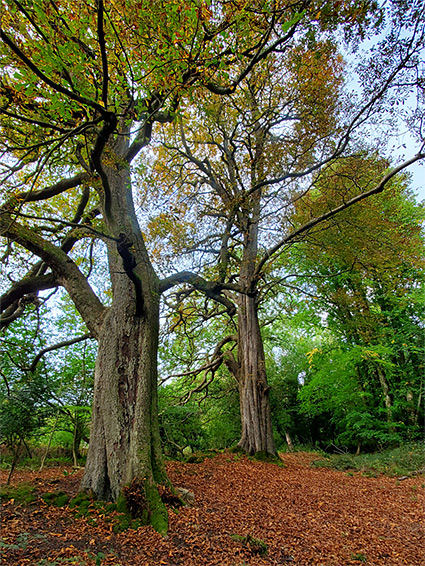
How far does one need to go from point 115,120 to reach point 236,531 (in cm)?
431

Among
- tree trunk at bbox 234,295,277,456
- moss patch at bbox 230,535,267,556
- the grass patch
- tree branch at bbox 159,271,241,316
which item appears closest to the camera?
moss patch at bbox 230,535,267,556

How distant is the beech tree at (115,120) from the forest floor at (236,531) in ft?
1.43

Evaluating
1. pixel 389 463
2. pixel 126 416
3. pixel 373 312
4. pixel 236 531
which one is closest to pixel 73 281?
pixel 126 416

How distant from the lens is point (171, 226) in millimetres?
6398

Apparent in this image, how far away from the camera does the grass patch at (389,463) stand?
7.26m

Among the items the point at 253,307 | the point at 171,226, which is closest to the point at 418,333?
the point at 253,307

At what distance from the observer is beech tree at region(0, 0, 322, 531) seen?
8.72 feet

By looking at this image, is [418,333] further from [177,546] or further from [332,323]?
[177,546]

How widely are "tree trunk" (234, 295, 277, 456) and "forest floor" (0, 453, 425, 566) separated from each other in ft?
8.20

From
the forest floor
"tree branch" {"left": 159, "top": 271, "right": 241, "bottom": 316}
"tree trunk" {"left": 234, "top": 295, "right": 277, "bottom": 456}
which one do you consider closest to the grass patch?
"tree trunk" {"left": 234, "top": 295, "right": 277, "bottom": 456}

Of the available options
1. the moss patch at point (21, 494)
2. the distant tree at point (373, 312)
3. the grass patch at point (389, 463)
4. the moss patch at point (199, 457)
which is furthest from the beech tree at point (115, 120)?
the grass patch at point (389, 463)

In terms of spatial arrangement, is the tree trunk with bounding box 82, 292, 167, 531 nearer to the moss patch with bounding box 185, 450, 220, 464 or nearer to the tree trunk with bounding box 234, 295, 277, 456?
the moss patch with bounding box 185, 450, 220, 464

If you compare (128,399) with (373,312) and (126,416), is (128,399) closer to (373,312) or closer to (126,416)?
(126,416)

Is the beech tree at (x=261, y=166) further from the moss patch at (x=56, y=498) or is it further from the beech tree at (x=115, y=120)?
the moss patch at (x=56, y=498)
